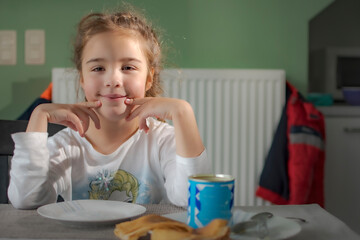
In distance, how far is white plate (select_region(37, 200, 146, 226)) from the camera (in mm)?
757

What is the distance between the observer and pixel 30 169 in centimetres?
109

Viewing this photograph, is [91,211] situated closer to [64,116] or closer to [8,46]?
[64,116]

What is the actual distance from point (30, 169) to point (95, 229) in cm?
42

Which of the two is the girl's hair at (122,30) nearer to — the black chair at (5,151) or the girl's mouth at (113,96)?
the girl's mouth at (113,96)

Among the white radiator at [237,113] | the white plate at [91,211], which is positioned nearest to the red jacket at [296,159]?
the white radiator at [237,113]

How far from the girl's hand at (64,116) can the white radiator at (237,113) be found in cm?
121

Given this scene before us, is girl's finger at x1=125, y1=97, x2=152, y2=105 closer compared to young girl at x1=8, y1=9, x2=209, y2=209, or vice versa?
young girl at x1=8, y1=9, x2=209, y2=209

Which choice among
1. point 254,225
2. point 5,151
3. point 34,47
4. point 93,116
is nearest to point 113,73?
point 93,116

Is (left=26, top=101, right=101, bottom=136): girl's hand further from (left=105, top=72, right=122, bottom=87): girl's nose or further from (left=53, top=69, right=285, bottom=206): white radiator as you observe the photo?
(left=53, top=69, right=285, bottom=206): white radiator

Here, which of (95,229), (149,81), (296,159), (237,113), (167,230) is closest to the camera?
(167,230)

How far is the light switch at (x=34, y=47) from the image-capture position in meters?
2.50

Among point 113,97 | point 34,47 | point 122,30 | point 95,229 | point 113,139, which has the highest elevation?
point 34,47

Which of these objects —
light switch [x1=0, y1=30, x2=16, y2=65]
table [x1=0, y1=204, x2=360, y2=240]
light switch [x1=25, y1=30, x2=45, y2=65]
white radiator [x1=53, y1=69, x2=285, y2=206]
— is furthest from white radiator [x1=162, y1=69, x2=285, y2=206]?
table [x1=0, y1=204, x2=360, y2=240]

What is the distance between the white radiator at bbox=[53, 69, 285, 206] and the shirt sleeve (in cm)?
136
